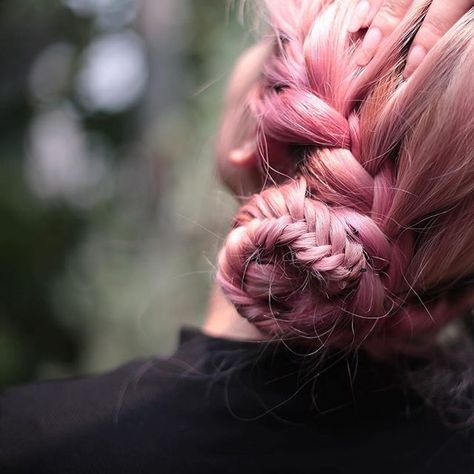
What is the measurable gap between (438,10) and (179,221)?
2362mm

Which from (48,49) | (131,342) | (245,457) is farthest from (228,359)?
(48,49)

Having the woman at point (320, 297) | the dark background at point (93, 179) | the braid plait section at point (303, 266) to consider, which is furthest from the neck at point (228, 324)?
the dark background at point (93, 179)

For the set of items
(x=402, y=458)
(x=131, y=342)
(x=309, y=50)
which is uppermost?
(x=309, y=50)

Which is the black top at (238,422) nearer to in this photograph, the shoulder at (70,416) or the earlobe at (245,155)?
the shoulder at (70,416)

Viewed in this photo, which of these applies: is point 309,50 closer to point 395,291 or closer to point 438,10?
point 438,10

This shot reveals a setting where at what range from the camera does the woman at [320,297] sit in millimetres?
769

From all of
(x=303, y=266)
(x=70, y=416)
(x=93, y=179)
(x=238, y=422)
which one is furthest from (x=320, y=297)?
(x=93, y=179)

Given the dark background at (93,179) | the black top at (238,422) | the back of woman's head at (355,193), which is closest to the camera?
the back of woman's head at (355,193)

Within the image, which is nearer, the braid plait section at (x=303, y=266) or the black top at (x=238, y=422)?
the braid plait section at (x=303, y=266)

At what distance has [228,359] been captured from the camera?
3.19 ft

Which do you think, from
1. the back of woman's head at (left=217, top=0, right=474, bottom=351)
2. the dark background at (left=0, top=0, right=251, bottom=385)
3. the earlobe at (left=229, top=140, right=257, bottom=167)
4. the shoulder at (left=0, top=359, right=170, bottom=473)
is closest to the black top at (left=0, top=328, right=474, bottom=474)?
the shoulder at (left=0, top=359, right=170, bottom=473)

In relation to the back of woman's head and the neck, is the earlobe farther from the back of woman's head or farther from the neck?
the neck

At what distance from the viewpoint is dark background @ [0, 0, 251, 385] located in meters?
3.21

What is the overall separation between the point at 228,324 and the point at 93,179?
9.92ft
